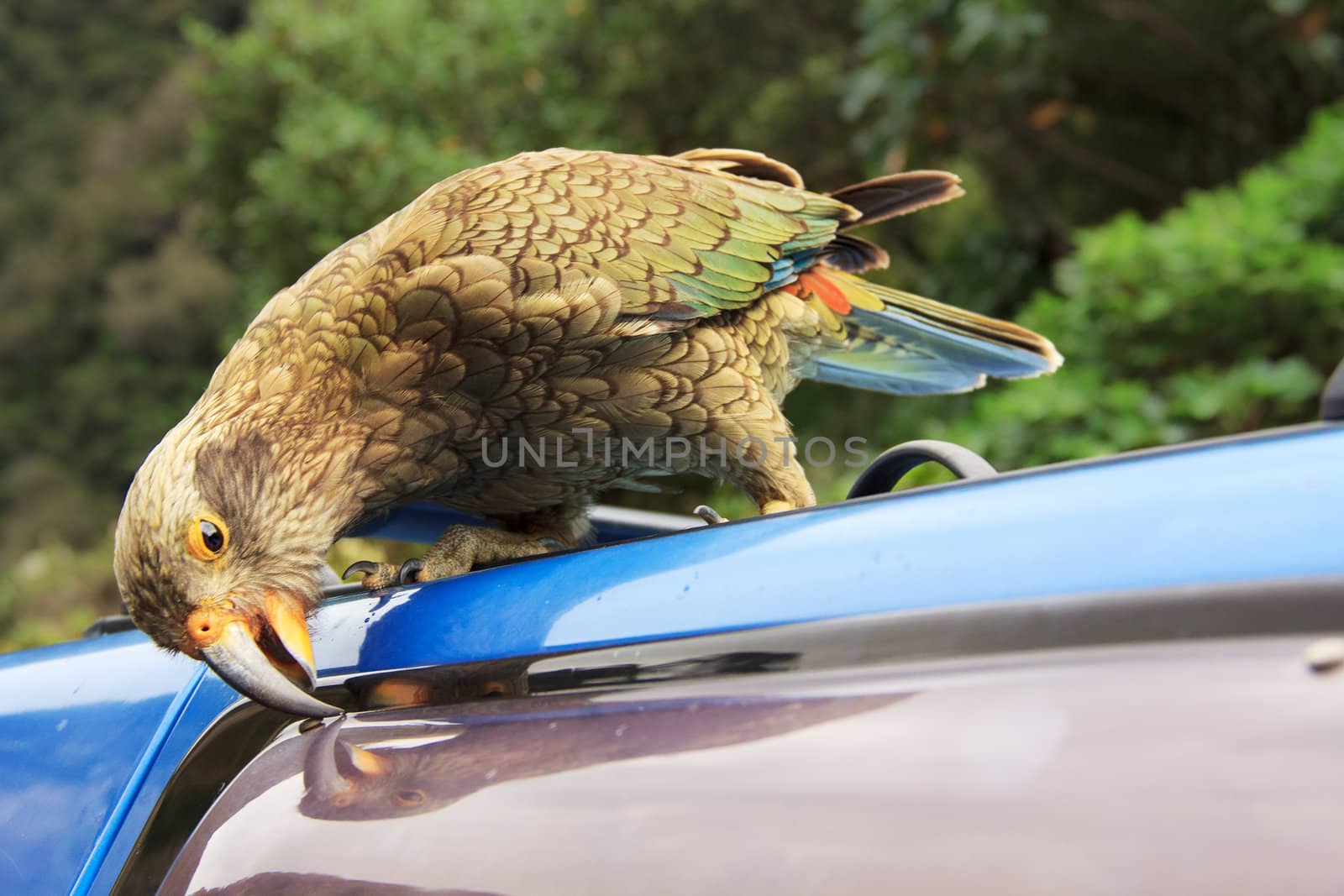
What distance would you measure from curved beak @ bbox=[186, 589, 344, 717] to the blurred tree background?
9.15ft

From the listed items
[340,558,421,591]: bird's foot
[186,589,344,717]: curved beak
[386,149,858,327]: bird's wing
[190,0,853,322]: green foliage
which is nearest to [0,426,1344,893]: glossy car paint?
[186,589,344,717]: curved beak

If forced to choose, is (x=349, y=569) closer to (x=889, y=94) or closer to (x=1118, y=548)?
(x=1118, y=548)

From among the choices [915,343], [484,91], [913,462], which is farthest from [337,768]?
[484,91]

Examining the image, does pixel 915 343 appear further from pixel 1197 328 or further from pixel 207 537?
pixel 1197 328

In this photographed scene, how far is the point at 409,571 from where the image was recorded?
165 centimetres

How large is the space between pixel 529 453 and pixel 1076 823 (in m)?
1.25

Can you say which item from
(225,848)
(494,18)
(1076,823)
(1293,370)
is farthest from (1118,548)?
(494,18)

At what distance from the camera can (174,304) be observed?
16141 millimetres

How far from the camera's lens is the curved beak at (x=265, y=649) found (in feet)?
3.64

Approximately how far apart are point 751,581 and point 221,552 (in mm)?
826

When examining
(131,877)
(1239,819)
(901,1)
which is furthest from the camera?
(901,1)

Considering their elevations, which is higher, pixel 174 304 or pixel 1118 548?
pixel 1118 548

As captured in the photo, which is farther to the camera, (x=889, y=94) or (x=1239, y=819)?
(x=889, y=94)

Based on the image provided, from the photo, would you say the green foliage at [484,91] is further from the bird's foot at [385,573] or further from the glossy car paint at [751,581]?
the glossy car paint at [751,581]
